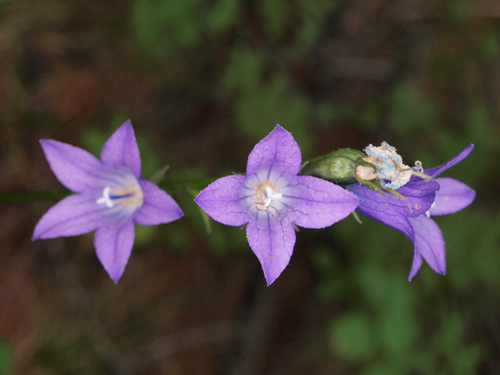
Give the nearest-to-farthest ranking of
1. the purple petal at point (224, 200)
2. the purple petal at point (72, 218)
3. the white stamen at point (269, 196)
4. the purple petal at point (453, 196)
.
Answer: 1. the purple petal at point (224, 200)
2. the white stamen at point (269, 196)
3. the purple petal at point (72, 218)
4. the purple petal at point (453, 196)

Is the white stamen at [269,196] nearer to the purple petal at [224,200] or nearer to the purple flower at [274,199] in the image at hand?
the purple flower at [274,199]

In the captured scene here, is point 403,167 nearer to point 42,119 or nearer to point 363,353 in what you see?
point 363,353

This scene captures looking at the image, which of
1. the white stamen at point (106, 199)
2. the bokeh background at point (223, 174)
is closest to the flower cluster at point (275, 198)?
the white stamen at point (106, 199)

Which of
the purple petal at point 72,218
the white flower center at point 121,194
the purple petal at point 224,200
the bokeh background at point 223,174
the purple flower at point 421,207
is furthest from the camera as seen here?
the bokeh background at point 223,174

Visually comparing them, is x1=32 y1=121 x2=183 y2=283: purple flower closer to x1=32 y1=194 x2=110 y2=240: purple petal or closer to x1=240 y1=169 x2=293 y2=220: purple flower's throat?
x1=32 y1=194 x2=110 y2=240: purple petal

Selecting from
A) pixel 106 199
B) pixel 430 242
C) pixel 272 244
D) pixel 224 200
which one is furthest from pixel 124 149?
pixel 430 242

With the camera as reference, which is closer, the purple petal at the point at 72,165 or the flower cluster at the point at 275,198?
the flower cluster at the point at 275,198

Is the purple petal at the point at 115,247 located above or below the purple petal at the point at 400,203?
below

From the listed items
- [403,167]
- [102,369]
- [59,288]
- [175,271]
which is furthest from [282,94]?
[102,369]
